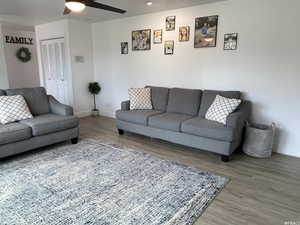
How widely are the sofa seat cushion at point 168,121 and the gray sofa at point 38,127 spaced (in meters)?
1.35

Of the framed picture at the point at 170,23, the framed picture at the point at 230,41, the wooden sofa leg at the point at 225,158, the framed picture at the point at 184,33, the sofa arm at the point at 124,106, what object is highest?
the framed picture at the point at 170,23

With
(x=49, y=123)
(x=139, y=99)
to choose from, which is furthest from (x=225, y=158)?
(x=49, y=123)

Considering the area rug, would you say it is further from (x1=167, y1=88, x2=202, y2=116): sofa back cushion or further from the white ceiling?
the white ceiling

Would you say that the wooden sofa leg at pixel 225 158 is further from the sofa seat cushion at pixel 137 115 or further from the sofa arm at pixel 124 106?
the sofa arm at pixel 124 106

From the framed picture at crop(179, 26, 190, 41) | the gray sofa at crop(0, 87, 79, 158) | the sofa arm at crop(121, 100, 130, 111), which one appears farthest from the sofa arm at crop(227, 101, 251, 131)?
the gray sofa at crop(0, 87, 79, 158)

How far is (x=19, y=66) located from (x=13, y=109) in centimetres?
495

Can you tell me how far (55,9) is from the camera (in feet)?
13.4

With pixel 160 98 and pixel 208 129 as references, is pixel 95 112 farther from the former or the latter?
pixel 208 129

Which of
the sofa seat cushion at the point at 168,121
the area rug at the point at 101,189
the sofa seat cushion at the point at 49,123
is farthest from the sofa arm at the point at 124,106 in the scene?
Answer: the area rug at the point at 101,189

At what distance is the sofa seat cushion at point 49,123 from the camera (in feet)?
10.3

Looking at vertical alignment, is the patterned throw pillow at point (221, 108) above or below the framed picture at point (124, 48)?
below

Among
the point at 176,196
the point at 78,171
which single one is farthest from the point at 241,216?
the point at 78,171

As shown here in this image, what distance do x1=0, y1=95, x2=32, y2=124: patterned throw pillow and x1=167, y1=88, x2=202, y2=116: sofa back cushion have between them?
246 centimetres

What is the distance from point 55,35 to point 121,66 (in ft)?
6.05
